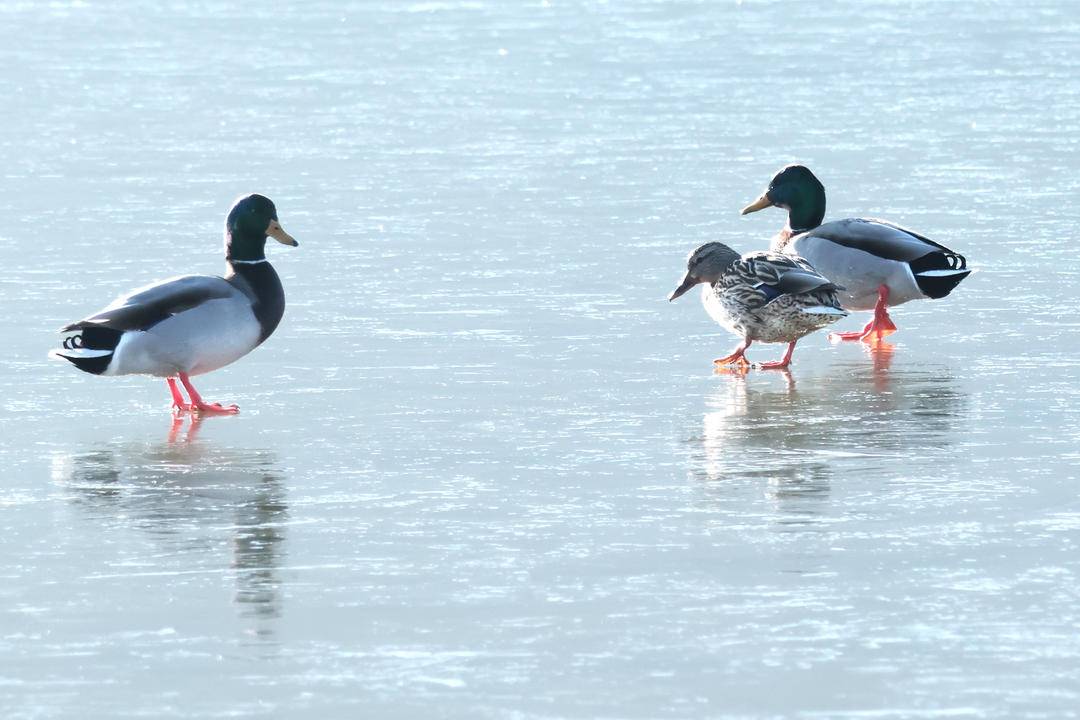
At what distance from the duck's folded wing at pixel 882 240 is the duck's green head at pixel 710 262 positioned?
919 mm

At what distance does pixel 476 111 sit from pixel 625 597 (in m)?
12.8

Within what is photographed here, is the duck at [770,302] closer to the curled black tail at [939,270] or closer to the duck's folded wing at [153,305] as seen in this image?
the curled black tail at [939,270]

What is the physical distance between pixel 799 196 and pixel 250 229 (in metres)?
3.15

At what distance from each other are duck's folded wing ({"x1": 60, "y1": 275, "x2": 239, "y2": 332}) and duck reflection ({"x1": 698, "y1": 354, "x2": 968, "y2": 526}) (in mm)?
2057

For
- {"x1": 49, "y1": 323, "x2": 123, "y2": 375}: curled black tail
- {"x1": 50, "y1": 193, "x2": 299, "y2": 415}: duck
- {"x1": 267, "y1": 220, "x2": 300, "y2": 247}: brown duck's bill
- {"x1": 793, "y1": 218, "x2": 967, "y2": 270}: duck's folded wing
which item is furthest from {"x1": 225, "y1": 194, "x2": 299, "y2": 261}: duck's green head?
{"x1": 793, "y1": 218, "x2": 967, "y2": 270}: duck's folded wing

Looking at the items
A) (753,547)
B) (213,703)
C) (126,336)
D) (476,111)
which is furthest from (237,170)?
(213,703)

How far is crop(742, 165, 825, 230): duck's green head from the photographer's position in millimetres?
10359

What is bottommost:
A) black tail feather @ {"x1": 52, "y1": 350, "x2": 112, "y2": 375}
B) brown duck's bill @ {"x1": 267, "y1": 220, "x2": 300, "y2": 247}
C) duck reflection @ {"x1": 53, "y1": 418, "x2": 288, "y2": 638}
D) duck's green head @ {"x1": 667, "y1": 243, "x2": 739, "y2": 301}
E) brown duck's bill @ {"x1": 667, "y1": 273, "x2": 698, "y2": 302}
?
duck reflection @ {"x1": 53, "y1": 418, "x2": 288, "y2": 638}

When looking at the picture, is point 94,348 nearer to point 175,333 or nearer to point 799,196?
point 175,333

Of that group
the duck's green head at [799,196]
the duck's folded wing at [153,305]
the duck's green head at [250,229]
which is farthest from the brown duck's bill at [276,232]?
the duck's green head at [799,196]

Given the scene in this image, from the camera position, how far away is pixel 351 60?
71.8 ft

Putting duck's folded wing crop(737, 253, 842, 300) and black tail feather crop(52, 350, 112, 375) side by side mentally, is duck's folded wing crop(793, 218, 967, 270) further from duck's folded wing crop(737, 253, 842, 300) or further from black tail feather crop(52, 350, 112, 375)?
black tail feather crop(52, 350, 112, 375)

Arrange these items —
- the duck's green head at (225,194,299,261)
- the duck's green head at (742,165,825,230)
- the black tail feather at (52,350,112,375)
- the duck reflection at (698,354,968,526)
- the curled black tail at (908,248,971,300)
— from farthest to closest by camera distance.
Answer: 1. the duck's green head at (742,165,825,230)
2. the curled black tail at (908,248,971,300)
3. the duck's green head at (225,194,299,261)
4. the black tail feather at (52,350,112,375)
5. the duck reflection at (698,354,968,526)

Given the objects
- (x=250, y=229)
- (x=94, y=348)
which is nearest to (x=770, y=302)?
(x=250, y=229)
